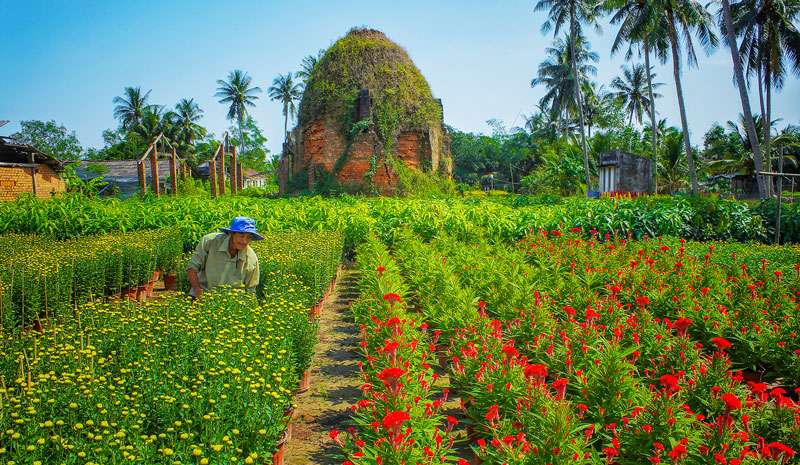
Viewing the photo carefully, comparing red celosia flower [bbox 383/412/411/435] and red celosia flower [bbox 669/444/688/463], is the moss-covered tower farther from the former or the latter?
red celosia flower [bbox 669/444/688/463]

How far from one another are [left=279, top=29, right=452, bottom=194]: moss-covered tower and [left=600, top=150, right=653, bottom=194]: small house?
7118 millimetres

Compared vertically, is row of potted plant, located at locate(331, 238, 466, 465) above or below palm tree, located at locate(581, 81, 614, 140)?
below

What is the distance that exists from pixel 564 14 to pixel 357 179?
1684 centimetres

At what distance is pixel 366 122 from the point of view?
67.7ft

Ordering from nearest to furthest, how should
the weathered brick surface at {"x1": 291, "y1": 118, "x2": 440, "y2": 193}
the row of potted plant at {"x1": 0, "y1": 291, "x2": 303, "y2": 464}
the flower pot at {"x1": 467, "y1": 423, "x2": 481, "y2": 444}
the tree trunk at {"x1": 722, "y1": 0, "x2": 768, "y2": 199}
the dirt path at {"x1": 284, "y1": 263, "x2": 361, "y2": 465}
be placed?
the row of potted plant at {"x1": 0, "y1": 291, "x2": 303, "y2": 464} → the flower pot at {"x1": 467, "y1": 423, "x2": 481, "y2": 444} → the dirt path at {"x1": 284, "y1": 263, "x2": 361, "y2": 465} → the tree trunk at {"x1": 722, "y1": 0, "x2": 768, "y2": 199} → the weathered brick surface at {"x1": 291, "y1": 118, "x2": 440, "y2": 193}

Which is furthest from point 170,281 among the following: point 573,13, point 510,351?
point 573,13

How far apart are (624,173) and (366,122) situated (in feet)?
37.3

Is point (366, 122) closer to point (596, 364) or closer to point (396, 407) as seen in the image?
point (596, 364)

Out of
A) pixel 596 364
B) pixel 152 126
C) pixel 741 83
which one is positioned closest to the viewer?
pixel 596 364

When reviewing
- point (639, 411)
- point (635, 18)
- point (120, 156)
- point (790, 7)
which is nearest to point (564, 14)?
point (635, 18)

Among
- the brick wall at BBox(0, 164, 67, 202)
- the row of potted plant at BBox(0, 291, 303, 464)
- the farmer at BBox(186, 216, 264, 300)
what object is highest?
the brick wall at BBox(0, 164, 67, 202)

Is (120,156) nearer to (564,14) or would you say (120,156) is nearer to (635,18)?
(564,14)

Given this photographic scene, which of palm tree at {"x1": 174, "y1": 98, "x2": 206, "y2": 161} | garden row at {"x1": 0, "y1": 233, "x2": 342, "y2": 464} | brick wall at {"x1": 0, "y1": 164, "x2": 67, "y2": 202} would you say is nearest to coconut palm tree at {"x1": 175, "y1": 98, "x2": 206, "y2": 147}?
palm tree at {"x1": 174, "y1": 98, "x2": 206, "y2": 161}

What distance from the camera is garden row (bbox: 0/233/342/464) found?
7.10 feet
